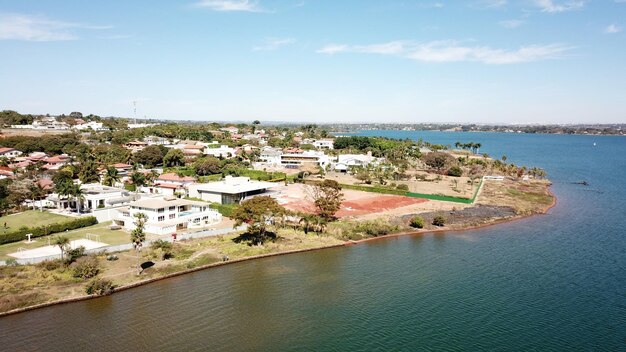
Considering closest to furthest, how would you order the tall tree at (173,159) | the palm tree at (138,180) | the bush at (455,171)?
1. the palm tree at (138,180)
2. the tall tree at (173,159)
3. the bush at (455,171)

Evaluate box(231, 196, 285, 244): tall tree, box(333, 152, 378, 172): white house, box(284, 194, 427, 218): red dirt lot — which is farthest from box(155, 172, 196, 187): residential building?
box(333, 152, 378, 172): white house

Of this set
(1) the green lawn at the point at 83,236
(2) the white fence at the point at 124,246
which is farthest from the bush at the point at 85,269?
(1) the green lawn at the point at 83,236

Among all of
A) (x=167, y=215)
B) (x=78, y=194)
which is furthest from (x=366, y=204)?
(x=78, y=194)

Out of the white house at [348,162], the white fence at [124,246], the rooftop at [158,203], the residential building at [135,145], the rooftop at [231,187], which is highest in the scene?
the residential building at [135,145]

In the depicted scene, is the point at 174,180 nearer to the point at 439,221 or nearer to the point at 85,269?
the point at 85,269

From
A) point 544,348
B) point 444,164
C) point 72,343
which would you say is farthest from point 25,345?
point 444,164

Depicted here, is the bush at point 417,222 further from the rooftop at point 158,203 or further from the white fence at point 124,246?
the rooftop at point 158,203

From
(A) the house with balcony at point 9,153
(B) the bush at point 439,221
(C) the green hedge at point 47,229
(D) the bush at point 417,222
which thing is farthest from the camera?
(A) the house with balcony at point 9,153
